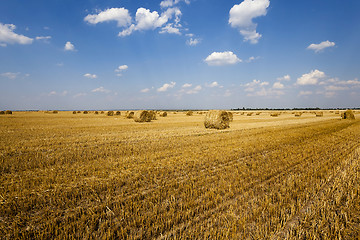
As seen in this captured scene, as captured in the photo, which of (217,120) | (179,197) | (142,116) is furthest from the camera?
(142,116)

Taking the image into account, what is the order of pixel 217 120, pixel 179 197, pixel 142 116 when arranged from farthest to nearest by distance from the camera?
1. pixel 142 116
2. pixel 217 120
3. pixel 179 197

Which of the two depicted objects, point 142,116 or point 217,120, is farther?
point 142,116

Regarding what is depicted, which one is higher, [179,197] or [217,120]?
[217,120]

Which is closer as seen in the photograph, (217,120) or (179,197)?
(179,197)

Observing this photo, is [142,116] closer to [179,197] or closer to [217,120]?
[217,120]

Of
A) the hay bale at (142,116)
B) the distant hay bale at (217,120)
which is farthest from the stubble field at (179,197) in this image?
the hay bale at (142,116)

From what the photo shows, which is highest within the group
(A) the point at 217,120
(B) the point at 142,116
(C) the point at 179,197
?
(B) the point at 142,116

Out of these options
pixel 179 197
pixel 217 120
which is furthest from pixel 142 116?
pixel 179 197

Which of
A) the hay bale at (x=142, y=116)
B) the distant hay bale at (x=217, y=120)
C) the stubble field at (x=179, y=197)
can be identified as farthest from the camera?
the hay bale at (x=142, y=116)

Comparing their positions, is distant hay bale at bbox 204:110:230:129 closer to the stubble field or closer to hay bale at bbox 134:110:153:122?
the stubble field

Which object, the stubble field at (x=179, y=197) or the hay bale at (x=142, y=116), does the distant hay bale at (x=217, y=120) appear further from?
the hay bale at (x=142, y=116)

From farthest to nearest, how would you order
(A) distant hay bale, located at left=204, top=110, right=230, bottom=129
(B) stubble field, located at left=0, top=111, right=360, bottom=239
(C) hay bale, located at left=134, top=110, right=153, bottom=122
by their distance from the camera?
(C) hay bale, located at left=134, top=110, right=153, bottom=122 → (A) distant hay bale, located at left=204, top=110, right=230, bottom=129 → (B) stubble field, located at left=0, top=111, right=360, bottom=239

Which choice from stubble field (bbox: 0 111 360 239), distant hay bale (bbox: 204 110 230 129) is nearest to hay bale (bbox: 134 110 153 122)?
distant hay bale (bbox: 204 110 230 129)

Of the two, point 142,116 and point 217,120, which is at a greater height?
point 142,116
